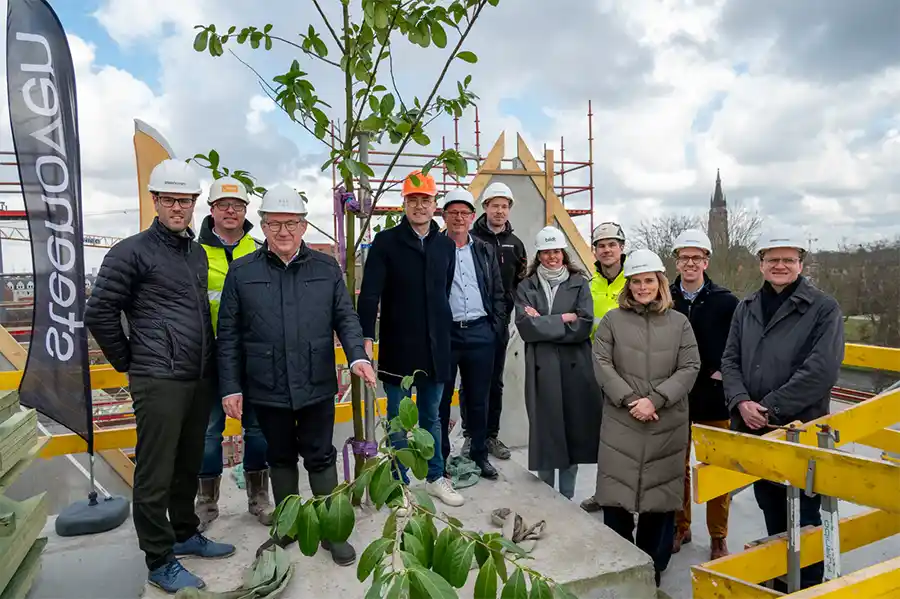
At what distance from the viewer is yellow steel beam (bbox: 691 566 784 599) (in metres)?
2.34

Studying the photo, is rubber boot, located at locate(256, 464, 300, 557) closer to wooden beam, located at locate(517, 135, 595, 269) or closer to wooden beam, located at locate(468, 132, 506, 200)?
wooden beam, located at locate(468, 132, 506, 200)

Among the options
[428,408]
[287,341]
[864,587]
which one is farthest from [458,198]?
[864,587]

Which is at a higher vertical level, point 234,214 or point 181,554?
point 234,214

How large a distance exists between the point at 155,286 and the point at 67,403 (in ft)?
5.53

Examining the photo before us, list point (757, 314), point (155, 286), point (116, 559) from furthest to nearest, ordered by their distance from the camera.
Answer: point (116, 559) → point (757, 314) → point (155, 286)

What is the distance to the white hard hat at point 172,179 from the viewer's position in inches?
105

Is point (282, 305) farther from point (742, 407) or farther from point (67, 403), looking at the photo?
point (742, 407)

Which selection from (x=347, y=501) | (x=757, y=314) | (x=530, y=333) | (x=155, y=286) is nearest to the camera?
(x=347, y=501)

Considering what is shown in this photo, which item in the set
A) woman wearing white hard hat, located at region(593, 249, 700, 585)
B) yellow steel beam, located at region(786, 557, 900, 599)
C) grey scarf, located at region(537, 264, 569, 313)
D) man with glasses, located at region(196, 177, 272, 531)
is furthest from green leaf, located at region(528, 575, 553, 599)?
grey scarf, located at region(537, 264, 569, 313)

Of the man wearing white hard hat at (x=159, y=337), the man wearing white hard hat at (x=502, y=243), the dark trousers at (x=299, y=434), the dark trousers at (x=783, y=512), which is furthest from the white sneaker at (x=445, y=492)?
the dark trousers at (x=783, y=512)

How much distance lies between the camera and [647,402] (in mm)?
3076

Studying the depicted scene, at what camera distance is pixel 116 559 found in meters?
3.43

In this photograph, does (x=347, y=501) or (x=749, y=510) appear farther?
(x=749, y=510)

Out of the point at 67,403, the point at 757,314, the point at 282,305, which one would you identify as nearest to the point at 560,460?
the point at 757,314
